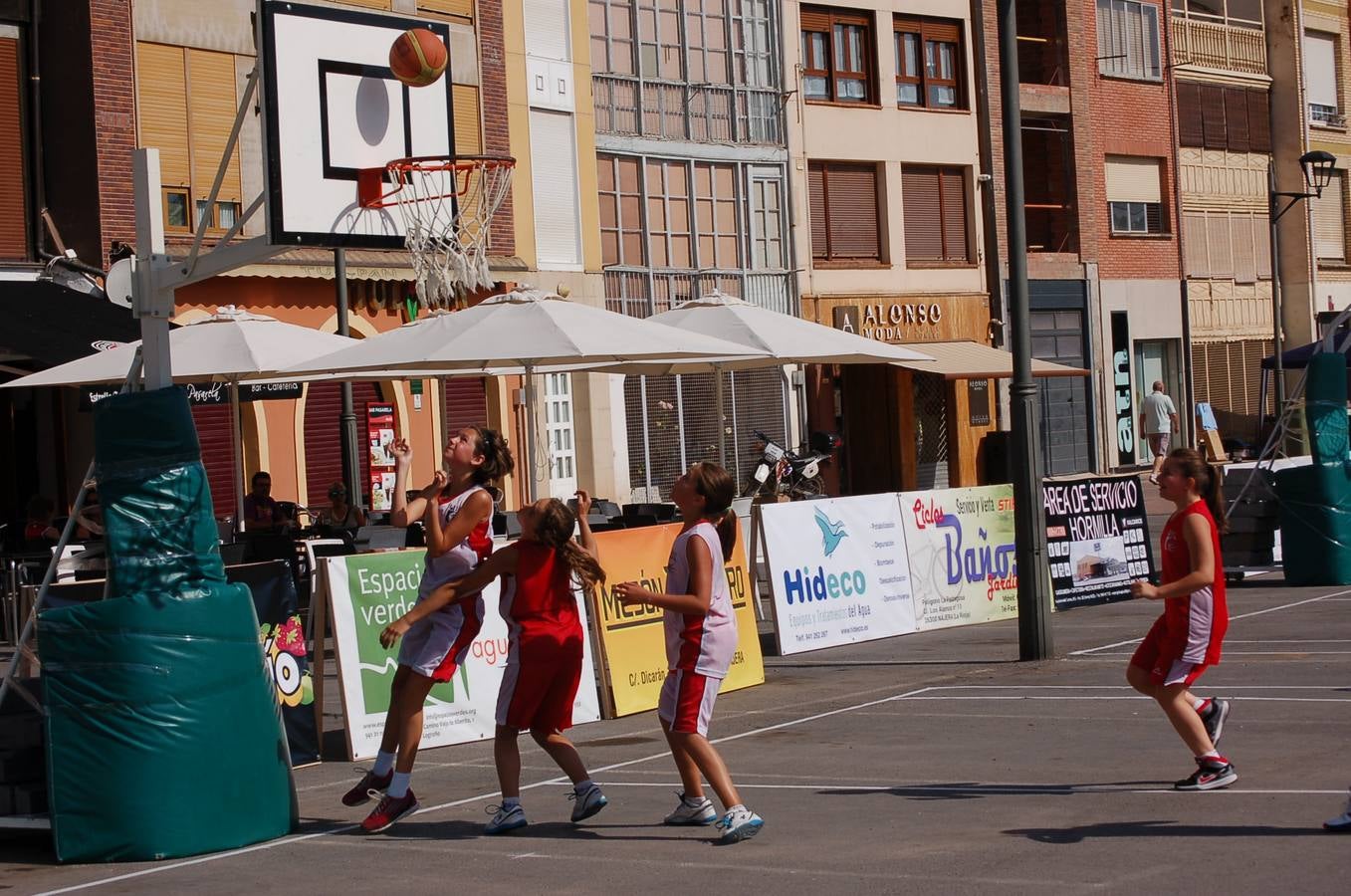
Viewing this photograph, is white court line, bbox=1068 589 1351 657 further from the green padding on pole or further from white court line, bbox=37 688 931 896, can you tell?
white court line, bbox=37 688 931 896

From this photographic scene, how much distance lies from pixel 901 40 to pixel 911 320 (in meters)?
5.53

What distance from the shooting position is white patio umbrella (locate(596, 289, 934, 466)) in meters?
18.7

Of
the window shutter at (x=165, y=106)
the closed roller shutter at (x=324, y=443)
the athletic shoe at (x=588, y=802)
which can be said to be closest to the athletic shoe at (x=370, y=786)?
the athletic shoe at (x=588, y=802)

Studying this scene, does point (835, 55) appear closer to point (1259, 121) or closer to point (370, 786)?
point (1259, 121)

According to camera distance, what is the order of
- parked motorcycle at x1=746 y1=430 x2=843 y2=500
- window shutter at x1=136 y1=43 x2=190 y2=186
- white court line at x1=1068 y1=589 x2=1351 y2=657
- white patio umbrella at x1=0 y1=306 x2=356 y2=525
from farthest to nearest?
parked motorcycle at x1=746 y1=430 x2=843 y2=500 < window shutter at x1=136 y1=43 x2=190 y2=186 < white patio umbrella at x1=0 y1=306 x2=356 y2=525 < white court line at x1=1068 y1=589 x2=1351 y2=657

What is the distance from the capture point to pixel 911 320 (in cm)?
3734

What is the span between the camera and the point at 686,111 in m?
33.3

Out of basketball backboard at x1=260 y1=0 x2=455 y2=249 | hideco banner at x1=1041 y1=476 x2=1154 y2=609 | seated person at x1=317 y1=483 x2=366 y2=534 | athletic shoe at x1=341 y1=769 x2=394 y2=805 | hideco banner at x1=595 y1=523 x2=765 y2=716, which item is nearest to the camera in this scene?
athletic shoe at x1=341 y1=769 x2=394 y2=805

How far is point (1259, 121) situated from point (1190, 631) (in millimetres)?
40061

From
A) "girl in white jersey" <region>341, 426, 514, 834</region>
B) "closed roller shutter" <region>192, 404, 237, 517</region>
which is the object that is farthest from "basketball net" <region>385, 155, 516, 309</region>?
"closed roller shutter" <region>192, 404, 237, 517</region>

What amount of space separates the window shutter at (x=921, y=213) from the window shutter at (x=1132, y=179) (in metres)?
5.55

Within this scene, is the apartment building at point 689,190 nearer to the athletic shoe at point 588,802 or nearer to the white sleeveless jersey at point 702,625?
the athletic shoe at point 588,802

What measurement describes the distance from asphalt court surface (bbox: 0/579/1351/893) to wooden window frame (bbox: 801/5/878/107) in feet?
78.0

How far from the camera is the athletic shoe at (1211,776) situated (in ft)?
30.0
